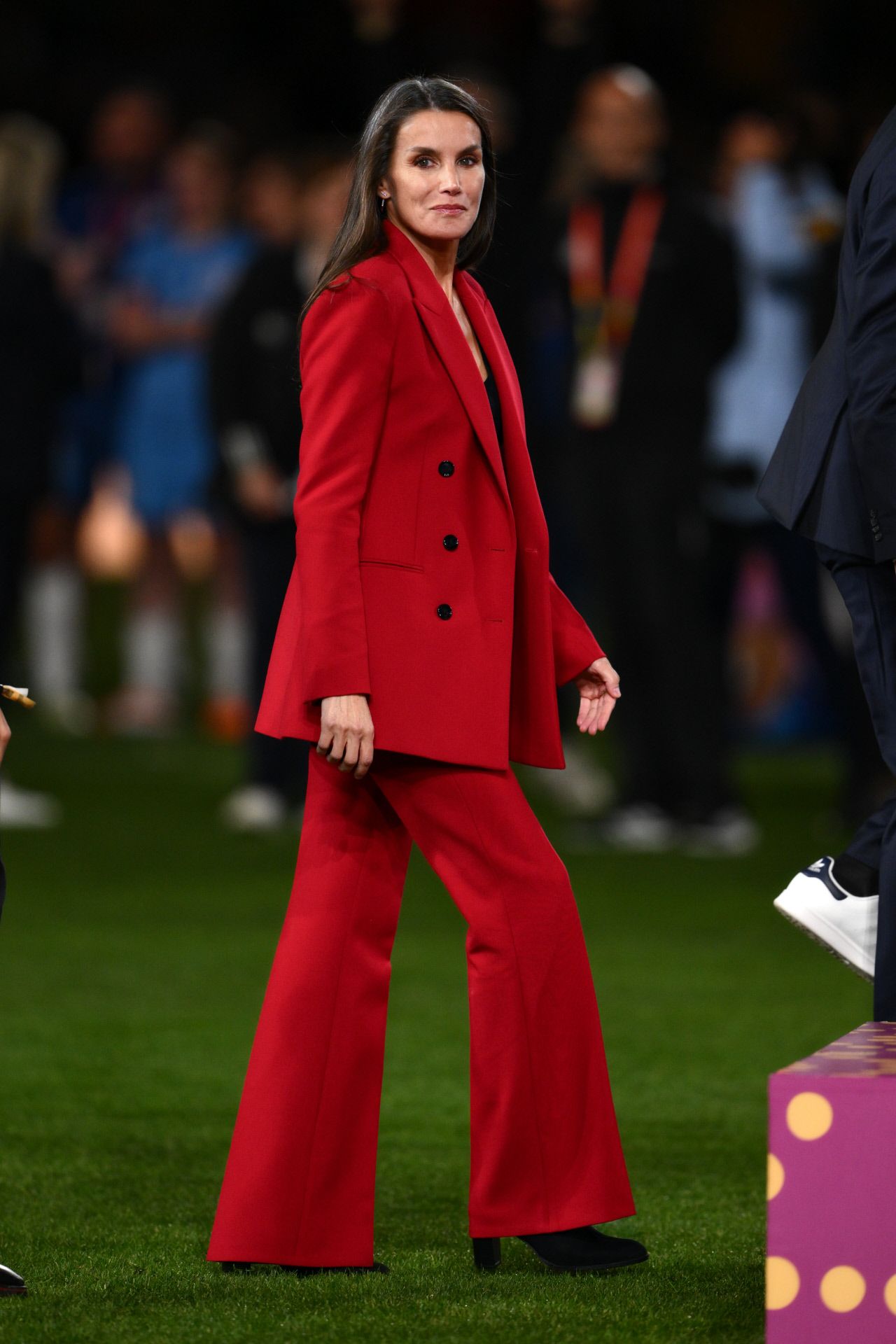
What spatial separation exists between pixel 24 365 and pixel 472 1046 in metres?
5.70

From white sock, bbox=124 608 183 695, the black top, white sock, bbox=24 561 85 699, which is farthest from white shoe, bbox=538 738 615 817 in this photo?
the black top

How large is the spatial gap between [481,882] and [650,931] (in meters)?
3.09

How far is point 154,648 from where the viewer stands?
1169 cm

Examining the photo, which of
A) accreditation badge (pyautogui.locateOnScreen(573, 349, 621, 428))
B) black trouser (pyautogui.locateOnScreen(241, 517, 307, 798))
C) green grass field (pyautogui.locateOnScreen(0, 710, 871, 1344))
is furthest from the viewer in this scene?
black trouser (pyautogui.locateOnScreen(241, 517, 307, 798))

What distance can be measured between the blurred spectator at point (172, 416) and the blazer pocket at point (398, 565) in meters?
7.78

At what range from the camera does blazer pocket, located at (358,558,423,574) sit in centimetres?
337

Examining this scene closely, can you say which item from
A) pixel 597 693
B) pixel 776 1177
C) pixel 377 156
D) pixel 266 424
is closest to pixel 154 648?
pixel 266 424

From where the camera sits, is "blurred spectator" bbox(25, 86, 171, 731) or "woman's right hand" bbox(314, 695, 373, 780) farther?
"blurred spectator" bbox(25, 86, 171, 731)

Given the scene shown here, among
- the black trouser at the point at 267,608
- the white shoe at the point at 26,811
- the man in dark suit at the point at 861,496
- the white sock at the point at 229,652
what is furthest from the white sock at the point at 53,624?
the man in dark suit at the point at 861,496

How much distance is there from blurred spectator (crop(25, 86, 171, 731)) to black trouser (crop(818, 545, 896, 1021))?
8261 mm

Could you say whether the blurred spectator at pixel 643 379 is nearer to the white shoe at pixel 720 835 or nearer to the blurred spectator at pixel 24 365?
the white shoe at pixel 720 835

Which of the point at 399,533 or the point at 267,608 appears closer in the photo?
the point at 399,533

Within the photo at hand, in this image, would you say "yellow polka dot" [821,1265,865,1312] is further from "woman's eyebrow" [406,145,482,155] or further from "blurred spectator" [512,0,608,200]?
"blurred spectator" [512,0,608,200]

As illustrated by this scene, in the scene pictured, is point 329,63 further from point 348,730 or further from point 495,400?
point 348,730
